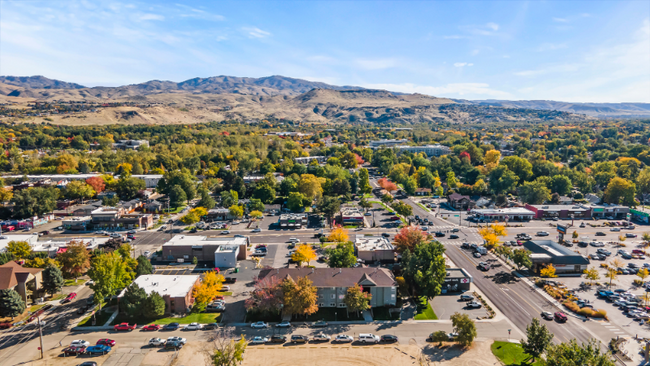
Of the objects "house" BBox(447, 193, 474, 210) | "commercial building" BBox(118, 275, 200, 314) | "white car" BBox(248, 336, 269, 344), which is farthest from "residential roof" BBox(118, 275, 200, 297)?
"house" BBox(447, 193, 474, 210)

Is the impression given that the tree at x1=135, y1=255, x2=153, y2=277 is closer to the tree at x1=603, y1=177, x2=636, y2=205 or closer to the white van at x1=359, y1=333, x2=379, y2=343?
the white van at x1=359, y1=333, x2=379, y2=343

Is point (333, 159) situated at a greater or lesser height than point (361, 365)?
greater

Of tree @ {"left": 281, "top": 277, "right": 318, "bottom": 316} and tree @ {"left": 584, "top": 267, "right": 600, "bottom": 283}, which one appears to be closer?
tree @ {"left": 281, "top": 277, "right": 318, "bottom": 316}

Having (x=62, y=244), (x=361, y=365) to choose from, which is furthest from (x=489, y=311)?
(x=62, y=244)

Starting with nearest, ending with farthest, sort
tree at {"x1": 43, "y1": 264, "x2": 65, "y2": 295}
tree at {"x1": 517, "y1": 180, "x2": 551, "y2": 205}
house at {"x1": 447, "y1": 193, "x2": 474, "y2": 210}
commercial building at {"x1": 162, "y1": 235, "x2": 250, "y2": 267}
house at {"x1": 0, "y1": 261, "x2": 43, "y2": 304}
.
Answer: house at {"x1": 0, "y1": 261, "x2": 43, "y2": 304} → tree at {"x1": 43, "y1": 264, "x2": 65, "y2": 295} → commercial building at {"x1": 162, "y1": 235, "x2": 250, "y2": 267} → tree at {"x1": 517, "y1": 180, "x2": 551, "y2": 205} → house at {"x1": 447, "y1": 193, "x2": 474, "y2": 210}

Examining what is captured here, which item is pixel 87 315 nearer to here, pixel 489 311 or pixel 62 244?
pixel 62 244

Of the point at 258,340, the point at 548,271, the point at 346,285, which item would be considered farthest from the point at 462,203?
the point at 258,340

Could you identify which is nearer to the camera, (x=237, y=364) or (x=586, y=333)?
(x=237, y=364)
